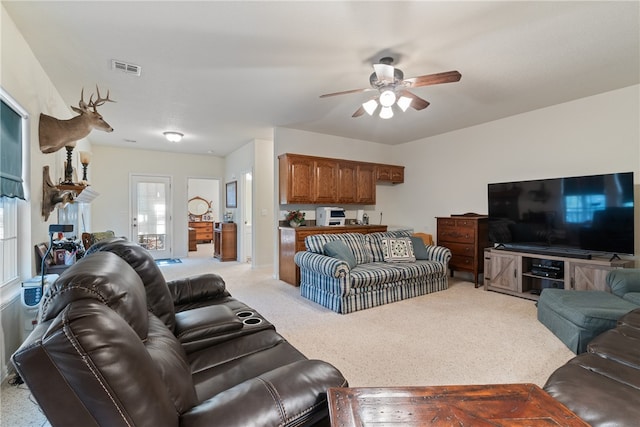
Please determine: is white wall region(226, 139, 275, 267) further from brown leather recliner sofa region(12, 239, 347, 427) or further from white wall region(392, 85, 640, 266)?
brown leather recliner sofa region(12, 239, 347, 427)

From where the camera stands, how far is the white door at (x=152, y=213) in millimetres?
6793

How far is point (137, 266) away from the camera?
1.54m

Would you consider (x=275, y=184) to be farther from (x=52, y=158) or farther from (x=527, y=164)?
(x=527, y=164)

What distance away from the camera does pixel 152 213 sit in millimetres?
6996

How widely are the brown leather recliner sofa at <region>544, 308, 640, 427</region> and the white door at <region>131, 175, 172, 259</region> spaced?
7546 mm

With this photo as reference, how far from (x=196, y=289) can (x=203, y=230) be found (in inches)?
343

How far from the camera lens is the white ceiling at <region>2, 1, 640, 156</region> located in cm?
208

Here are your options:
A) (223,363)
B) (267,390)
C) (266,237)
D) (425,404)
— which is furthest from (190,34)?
(266,237)

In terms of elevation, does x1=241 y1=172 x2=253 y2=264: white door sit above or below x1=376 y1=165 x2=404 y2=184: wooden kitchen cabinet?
below

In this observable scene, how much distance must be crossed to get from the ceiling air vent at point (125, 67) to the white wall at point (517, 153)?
491 centimetres

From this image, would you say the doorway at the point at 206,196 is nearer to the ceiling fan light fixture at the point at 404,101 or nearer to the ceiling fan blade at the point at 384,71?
the ceiling fan light fixture at the point at 404,101

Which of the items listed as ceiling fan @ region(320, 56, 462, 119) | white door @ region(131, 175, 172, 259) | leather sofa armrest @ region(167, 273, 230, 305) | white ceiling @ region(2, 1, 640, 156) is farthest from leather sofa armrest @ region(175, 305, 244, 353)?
white door @ region(131, 175, 172, 259)

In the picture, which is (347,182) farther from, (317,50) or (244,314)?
(244,314)

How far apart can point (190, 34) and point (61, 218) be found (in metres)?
2.93
